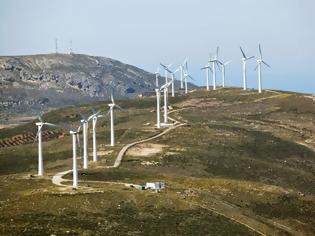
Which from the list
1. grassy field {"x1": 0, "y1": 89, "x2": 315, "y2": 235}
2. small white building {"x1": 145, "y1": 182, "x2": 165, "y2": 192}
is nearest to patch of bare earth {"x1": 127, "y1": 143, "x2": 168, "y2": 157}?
grassy field {"x1": 0, "y1": 89, "x2": 315, "y2": 235}

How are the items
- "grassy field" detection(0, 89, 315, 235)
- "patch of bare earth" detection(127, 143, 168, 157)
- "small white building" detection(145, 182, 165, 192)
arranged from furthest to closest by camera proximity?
"patch of bare earth" detection(127, 143, 168, 157), "small white building" detection(145, 182, 165, 192), "grassy field" detection(0, 89, 315, 235)

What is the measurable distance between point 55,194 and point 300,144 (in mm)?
100296

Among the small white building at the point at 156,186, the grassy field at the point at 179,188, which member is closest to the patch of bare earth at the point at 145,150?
the grassy field at the point at 179,188

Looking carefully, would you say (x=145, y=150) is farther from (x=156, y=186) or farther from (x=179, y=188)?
(x=156, y=186)

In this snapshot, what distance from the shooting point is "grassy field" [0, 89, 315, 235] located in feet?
257

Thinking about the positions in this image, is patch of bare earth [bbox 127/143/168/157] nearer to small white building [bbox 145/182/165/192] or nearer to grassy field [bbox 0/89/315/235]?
grassy field [bbox 0/89/315/235]

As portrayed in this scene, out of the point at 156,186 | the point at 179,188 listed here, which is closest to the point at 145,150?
the point at 179,188

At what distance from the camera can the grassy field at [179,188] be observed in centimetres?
7844

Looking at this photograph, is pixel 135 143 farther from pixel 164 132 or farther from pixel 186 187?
pixel 186 187

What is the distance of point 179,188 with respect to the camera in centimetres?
10444

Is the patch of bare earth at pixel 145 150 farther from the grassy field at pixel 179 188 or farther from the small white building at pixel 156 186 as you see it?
the small white building at pixel 156 186

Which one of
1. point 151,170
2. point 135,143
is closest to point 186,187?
point 151,170

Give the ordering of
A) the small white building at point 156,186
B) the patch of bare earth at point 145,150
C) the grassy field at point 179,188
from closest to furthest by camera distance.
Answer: the grassy field at point 179,188
the small white building at point 156,186
the patch of bare earth at point 145,150

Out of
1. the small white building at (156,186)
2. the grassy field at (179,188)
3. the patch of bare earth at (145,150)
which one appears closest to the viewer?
the grassy field at (179,188)
